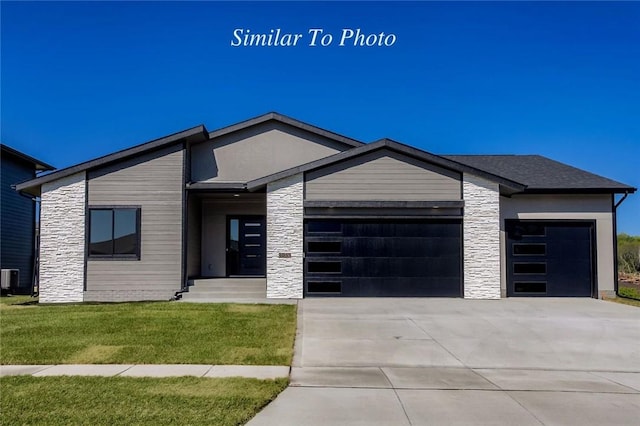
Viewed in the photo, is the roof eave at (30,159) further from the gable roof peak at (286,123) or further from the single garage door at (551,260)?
the single garage door at (551,260)

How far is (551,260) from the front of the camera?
14.6m

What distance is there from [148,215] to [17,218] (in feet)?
30.0

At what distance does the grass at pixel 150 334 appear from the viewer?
725 centimetres

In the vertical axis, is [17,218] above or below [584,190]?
below

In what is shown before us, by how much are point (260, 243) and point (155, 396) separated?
1108cm

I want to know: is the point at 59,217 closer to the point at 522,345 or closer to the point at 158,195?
the point at 158,195

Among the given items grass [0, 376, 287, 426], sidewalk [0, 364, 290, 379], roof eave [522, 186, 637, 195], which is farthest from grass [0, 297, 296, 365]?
roof eave [522, 186, 637, 195]

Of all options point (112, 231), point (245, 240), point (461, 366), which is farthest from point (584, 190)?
point (112, 231)

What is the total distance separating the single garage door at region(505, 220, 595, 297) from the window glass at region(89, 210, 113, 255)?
1205 cm

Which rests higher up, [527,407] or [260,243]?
[260,243]

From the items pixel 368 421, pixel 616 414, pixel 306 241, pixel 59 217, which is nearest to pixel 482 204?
pixel 306 241

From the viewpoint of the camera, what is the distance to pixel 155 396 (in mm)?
5312

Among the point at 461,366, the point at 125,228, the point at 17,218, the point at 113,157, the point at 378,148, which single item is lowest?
the point at 461,366

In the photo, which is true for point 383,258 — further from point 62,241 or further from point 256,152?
point 62,241
